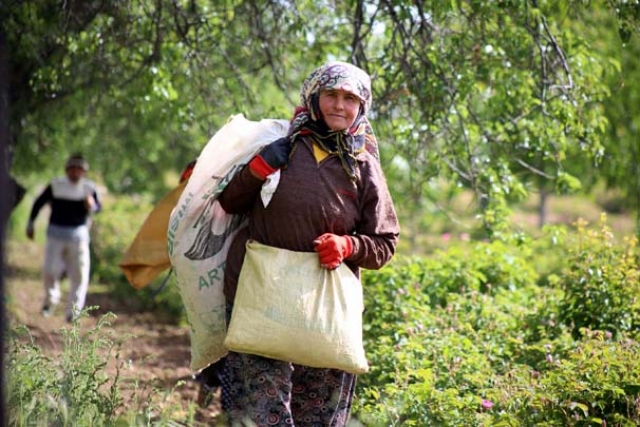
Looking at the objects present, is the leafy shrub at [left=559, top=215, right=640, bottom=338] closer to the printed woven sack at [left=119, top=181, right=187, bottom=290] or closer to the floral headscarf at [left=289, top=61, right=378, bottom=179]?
the floral headscarf at [left=289, top=61, right=378, bottom=179]

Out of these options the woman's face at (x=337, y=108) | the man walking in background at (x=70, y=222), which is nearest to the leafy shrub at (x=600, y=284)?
the woman's face at (x=337, y=108)

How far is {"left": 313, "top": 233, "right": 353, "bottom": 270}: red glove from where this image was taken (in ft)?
12.7

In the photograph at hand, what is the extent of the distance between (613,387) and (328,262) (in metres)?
1.40

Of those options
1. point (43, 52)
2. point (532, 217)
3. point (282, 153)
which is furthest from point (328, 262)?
point (532, 217)

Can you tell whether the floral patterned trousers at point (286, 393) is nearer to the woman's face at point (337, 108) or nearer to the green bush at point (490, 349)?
the green bush at point (490, 349)

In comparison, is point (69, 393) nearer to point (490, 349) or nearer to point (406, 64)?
point (490, 349)

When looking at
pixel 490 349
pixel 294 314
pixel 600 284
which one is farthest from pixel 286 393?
pixel 600 284

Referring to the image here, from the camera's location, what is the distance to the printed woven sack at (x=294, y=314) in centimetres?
385

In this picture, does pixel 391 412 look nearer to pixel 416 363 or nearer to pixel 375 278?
pixel 416 363

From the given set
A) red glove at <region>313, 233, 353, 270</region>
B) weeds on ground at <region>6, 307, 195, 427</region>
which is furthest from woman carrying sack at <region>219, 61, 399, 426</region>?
weeds on ground at <region>6, 307, 195, 427</region>

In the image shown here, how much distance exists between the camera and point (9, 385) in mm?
4016

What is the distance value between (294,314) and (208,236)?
2.29 feet

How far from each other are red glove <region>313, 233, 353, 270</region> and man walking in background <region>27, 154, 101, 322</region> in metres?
5.59

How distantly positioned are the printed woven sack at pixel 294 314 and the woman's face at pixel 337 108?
0.57m
